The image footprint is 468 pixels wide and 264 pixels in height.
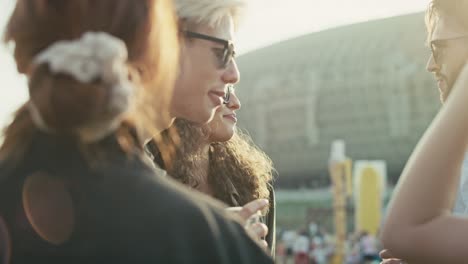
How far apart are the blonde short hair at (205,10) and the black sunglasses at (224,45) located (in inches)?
1.7

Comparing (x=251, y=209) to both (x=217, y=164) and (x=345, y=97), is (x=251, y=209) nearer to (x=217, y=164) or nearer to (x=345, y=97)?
(x=217, y=164)

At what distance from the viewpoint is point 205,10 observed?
2717 mm

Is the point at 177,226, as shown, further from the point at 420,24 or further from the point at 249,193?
the point at 420,24

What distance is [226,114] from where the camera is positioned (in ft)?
10.1

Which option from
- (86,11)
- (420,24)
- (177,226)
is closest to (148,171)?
(177,226)

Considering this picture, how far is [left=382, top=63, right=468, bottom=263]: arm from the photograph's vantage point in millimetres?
1315

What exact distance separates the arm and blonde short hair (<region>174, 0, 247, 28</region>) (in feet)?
4.82

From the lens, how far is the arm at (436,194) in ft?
4.32

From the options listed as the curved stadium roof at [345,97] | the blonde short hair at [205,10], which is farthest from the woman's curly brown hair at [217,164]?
the curved stadium roof at [345,97]

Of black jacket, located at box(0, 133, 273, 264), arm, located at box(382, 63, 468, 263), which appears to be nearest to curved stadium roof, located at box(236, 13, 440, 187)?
→ arm, located at box(382, 63, 468, 263)

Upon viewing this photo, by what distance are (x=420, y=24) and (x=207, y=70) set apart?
43.2m

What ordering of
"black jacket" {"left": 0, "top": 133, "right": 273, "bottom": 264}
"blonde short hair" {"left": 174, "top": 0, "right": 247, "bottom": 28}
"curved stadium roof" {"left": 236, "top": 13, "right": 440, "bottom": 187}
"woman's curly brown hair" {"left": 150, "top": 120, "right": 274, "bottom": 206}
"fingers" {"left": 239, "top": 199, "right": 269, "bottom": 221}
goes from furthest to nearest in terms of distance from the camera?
"curved stadium roof" {"left": 236, "top": 13, "right": 440, "bottom": 187} < "woman's curly brown hair" {"left": 150, "top": 120, "right": 274, "bottom": 206} < "blonde short hair" {"left": 174, "top": 0, "right": 247, "bottom": 28} < "fingers" {"left": 239, "top": 199, "right": 269, "bottom": 221} < "black jacket" {"left": 0, "top": 133, "right": 273, "bottom": 264}

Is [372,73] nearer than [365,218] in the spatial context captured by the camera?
No

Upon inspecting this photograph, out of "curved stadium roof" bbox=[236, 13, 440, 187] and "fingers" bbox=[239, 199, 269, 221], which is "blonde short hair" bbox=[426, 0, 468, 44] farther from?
"curved stadium roof" bbox=[236, 13, 440, 187]
